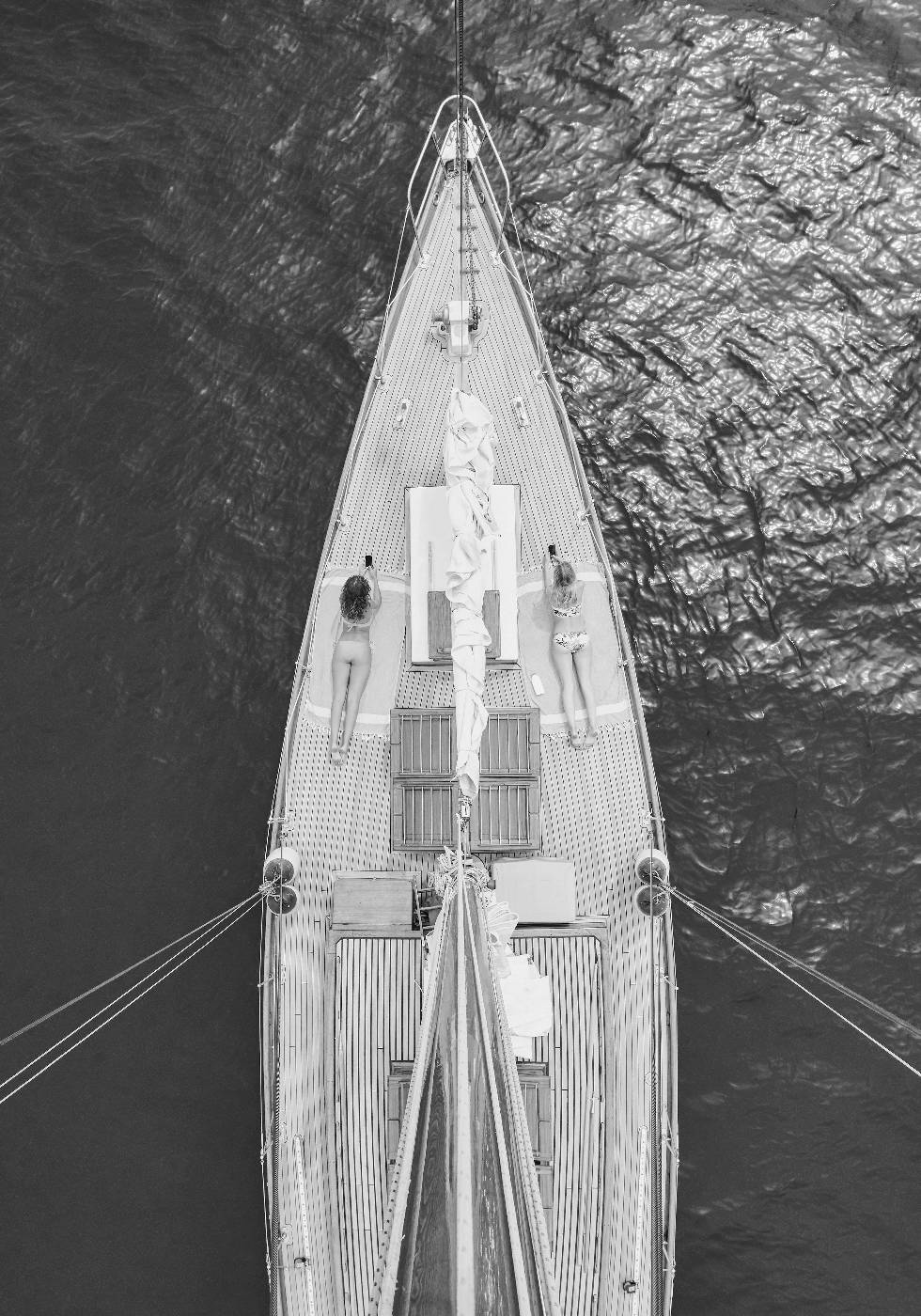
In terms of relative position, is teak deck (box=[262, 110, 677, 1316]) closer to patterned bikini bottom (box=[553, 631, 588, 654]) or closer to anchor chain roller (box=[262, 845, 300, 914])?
anchor chain roller (box=[262, 845, 300, 914])

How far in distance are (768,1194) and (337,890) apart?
5.73 m

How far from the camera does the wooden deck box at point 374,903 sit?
38.7 ft

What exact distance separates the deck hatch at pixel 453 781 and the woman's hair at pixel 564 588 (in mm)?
1126

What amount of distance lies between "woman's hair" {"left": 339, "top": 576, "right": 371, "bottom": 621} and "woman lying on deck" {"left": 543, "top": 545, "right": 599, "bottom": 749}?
6.21 feet

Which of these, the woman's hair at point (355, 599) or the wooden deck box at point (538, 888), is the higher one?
the woman's hair at point (355, 599)

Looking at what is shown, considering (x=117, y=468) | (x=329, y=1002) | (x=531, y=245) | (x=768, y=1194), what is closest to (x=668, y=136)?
(x=531, y=245)

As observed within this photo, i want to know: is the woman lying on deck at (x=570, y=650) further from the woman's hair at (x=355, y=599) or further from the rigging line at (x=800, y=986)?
the rigging line at (x=800, y=986)

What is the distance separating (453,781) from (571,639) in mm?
1889

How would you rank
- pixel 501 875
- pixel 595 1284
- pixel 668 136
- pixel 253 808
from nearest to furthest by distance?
pixel 595 1284 < pixel 501 875 < pixel 253 808 < pixel 668 136

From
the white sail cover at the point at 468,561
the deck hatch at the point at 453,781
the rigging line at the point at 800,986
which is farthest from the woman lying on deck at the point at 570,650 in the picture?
the rigging line at the point at 800,986

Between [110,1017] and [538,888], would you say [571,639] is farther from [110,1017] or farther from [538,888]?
[110,1017]

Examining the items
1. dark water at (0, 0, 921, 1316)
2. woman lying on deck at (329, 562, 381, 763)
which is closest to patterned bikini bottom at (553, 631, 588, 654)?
woman lying on deck at (329, 562, 381, 763)

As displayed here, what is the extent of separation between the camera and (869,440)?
50.9ft

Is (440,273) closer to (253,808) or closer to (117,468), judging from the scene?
(117,468)
